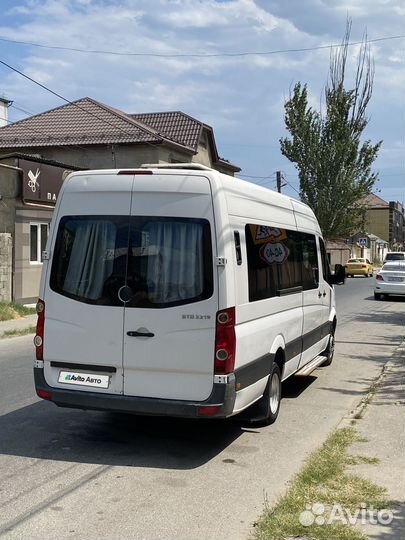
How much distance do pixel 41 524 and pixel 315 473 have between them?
2.13m

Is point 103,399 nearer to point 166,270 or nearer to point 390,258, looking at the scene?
point 166,270

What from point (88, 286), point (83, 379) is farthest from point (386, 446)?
point (88, 286)

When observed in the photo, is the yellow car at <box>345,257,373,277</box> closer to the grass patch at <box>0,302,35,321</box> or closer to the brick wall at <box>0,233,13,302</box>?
the brick wall at <box>0,233,13,302</box>

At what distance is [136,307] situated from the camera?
5.42 m

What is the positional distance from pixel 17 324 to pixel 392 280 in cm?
1533

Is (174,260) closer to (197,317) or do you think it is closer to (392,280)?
(197,317)

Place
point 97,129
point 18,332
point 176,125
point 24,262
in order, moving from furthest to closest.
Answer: point 176,125, point 97,129, point 24,262, point 18,332

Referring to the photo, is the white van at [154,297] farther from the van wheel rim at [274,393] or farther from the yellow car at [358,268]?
the yellow car at [358,268]

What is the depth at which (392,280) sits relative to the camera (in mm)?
24844

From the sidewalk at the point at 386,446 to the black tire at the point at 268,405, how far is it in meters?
0.76

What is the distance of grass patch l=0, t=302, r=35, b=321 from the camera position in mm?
16109

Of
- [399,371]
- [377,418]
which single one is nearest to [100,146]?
[399,371]

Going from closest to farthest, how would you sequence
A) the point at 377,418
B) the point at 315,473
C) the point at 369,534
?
the point at 369,534, the point at 315,473, the point at 377,418

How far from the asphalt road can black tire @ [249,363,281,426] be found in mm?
137
